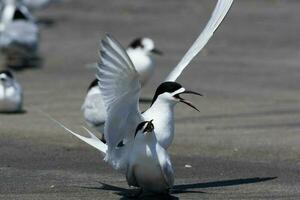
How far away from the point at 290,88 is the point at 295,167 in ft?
16.3

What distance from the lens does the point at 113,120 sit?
681 centimetres

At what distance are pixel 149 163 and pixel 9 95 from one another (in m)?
4.79

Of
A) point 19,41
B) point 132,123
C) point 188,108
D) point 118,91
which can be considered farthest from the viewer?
point 19,41

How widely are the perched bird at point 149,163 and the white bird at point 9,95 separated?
14.8 feet

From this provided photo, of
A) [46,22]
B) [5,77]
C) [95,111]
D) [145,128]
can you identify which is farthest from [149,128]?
[46,22]

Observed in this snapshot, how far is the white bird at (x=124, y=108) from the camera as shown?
259 inches

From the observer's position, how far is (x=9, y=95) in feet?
36.9

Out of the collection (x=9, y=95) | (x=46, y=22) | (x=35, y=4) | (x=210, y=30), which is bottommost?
(x=210, y=30)

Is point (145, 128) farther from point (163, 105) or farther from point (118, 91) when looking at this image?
point (163, 105)

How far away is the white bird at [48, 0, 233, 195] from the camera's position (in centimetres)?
658

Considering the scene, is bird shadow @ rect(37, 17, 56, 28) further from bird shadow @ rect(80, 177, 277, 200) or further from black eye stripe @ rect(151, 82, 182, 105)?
black eye stripe @ rect(151, 82, 182, 105)

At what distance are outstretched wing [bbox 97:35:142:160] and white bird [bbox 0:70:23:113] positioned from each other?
14.2ft

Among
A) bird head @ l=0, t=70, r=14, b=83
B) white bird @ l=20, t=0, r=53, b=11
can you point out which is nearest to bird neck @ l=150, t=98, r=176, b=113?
bird head @ l=0, t=70, r=14, b=83

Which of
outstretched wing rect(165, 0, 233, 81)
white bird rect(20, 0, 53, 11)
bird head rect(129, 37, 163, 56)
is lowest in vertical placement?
outstretched wing rect(165, 0, 233, 81)
